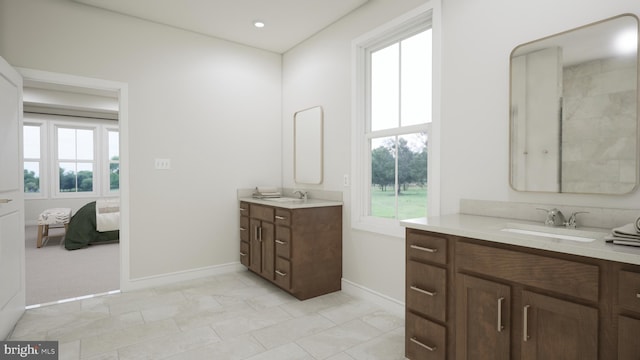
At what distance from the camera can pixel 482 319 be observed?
1.54 metres

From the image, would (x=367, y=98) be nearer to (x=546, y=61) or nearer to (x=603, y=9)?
(x=546, y=61)

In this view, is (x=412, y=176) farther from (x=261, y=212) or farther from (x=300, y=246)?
(x=261, y=212)

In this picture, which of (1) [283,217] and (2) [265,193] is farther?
(2) [265,193]

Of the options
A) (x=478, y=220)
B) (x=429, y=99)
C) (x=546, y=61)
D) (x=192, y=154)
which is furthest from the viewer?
(x=192, y=154)

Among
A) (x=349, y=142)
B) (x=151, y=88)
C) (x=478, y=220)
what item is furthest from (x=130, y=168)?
(x=478, y=220)

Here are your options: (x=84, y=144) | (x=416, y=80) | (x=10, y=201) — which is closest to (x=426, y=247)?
(x=416, y=80)

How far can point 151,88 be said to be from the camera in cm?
341

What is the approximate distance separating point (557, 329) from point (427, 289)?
Result: 0.62 metres

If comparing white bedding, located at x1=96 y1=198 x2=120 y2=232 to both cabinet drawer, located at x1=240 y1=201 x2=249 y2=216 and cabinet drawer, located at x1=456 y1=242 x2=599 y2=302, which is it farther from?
cabinet drawer, located at x1=456 y1=242 x2=599 y2=302

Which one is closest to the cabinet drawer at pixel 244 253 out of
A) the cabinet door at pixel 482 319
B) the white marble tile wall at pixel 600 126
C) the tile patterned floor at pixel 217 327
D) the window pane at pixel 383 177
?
the tile patterned floor at pixel 217 327

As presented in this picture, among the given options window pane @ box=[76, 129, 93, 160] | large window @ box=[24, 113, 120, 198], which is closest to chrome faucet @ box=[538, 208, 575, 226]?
large window @ box=[24, 113, 120, 198]

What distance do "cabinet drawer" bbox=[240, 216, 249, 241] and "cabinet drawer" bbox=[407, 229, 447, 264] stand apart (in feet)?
7.33

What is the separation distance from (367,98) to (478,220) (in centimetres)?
163

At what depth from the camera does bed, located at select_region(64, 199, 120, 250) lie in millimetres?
4977
